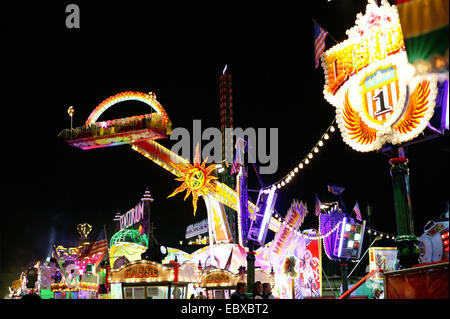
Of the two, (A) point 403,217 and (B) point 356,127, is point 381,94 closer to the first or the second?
(B) point 356,127

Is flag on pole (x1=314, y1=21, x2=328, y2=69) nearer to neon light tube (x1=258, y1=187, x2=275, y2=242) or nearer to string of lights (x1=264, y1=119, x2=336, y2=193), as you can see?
string of lights (x1=264, y1=119, x2=336, y2=193)

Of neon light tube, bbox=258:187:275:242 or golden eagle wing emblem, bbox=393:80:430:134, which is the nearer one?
golden eagle wing emblem, bbox=393:80:430:134

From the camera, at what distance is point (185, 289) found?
22031 millimetres

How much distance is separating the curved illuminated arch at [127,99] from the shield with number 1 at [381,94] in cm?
2527

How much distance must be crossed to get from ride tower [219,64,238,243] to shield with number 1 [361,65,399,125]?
71.5ft

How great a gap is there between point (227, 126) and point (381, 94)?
76.4 ft

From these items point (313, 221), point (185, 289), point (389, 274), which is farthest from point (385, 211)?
point (389, 274)

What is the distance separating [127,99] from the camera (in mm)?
37219

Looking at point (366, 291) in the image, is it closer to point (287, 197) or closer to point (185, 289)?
point (185, 289)

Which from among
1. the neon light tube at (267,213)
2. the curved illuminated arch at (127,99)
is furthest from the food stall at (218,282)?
the curved illuminated arch at (127,99)

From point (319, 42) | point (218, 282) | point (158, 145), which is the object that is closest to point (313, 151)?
point (319, 42)

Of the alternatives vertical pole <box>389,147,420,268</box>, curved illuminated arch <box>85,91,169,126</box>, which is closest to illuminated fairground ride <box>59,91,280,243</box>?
curved illuminated arch <box>85,91,169,126</box>

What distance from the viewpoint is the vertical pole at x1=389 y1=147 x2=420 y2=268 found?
982cm

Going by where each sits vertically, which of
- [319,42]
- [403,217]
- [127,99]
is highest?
[127,99]
